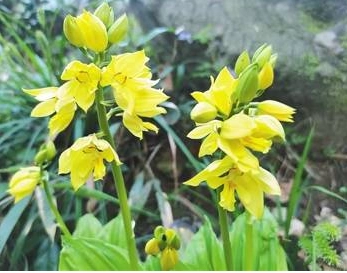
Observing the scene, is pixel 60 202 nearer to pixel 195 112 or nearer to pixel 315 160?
pixel 315 160

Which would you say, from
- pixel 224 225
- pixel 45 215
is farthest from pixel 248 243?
pixel 45 215

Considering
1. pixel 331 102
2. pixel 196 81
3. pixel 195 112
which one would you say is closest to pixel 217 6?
pixel 196 81

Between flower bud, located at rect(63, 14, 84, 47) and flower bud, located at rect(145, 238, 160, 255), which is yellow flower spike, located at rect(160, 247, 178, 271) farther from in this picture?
flower bud, located at rect(63, 14, 84, 47)

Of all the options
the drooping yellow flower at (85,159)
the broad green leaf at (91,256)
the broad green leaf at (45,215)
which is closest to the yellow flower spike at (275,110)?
the drooping yellow flower at (85,159)

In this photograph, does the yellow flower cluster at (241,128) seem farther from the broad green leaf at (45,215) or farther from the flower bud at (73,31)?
the broad green leaf at (45,215)

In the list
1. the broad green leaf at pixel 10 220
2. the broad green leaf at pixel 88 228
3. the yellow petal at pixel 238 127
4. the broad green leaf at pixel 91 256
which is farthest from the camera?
the broad green leaf at pixel 10 220

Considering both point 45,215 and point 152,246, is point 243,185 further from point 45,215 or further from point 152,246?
point 45,215
